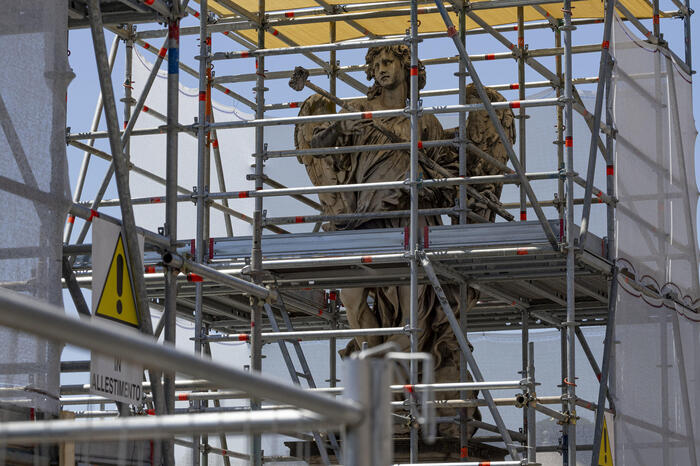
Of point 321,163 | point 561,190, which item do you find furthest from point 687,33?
point 321,163

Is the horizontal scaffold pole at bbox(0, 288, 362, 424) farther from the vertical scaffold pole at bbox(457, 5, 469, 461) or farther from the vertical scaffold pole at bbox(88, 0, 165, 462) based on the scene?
the vertical scaffold pole at bbox(457, 5, 469, 461)

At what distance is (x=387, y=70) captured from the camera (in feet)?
46.5

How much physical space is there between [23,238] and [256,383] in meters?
3.60

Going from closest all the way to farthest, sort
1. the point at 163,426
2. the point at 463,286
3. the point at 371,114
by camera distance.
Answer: the point at 163,426, the point at 371,114, the point at 463,286

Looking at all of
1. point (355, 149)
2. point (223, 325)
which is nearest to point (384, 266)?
point (355, 149)

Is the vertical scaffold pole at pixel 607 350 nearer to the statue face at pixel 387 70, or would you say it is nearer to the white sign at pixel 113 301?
the statue face at pixel 387 70

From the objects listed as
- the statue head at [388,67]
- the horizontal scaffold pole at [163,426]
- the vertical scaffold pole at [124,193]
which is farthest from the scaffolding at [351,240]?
the horizontal scaffold pole at [163,426]

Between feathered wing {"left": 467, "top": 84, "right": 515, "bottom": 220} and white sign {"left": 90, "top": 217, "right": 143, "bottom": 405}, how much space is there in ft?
23.4

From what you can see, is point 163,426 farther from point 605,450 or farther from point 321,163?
point 321,163

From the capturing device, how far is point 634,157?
1380 centimetres

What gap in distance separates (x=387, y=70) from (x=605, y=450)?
12.8ft

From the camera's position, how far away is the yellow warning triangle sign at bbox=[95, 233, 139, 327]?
294 inches

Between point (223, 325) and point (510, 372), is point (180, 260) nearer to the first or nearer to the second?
point (223, 325)

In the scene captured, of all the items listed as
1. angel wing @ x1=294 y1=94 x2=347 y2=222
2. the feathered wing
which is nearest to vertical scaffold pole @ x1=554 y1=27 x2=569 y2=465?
the feathered wing
